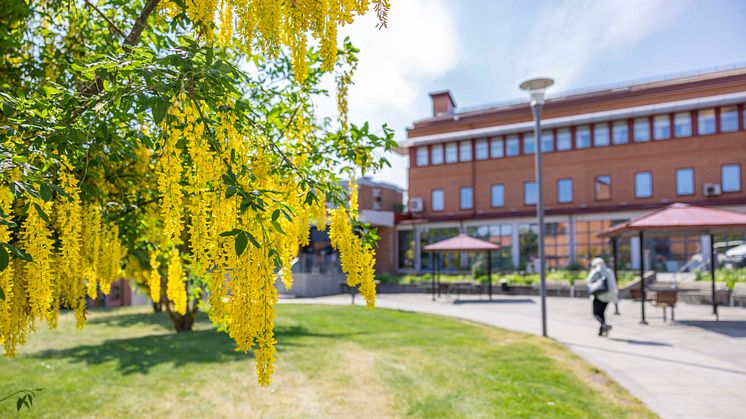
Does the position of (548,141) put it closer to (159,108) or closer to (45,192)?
(159,108)

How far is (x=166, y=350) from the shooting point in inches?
396

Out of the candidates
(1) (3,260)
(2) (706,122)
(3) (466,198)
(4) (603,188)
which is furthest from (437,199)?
(1) (3,260)

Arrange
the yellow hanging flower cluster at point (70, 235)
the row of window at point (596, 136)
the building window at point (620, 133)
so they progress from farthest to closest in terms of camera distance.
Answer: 1. the building window at point (620, 133)
2. the row of window at point (596, 136)
3. the yellow hanging flower cluster at point (70, 235)

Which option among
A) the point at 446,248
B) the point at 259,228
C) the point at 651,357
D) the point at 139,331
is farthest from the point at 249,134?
the point at 446,248

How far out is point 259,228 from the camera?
9.43 feet

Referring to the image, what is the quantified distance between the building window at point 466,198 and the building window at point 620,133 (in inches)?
363

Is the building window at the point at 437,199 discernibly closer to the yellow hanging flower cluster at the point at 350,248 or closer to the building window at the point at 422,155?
the building window at the point at 422,155

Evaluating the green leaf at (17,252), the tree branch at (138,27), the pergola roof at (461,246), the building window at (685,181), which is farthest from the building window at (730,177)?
the green leaf at (17,252)

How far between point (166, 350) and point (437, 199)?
2797 cm

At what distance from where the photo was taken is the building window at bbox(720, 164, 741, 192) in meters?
28.4

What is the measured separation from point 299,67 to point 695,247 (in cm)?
3133

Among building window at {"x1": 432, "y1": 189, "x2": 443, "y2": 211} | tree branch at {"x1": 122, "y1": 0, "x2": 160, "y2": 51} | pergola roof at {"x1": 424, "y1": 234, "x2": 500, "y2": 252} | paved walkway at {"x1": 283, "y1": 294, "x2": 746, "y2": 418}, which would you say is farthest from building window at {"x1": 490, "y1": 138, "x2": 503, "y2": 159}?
tree branch at {"x1": 122, "y1": 0, "x2": 160, "y2": 51}

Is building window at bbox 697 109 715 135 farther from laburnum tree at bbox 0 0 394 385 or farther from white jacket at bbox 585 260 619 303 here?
laburnum tree at bbox 0 0 394 385

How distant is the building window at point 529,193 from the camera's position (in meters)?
33.3
